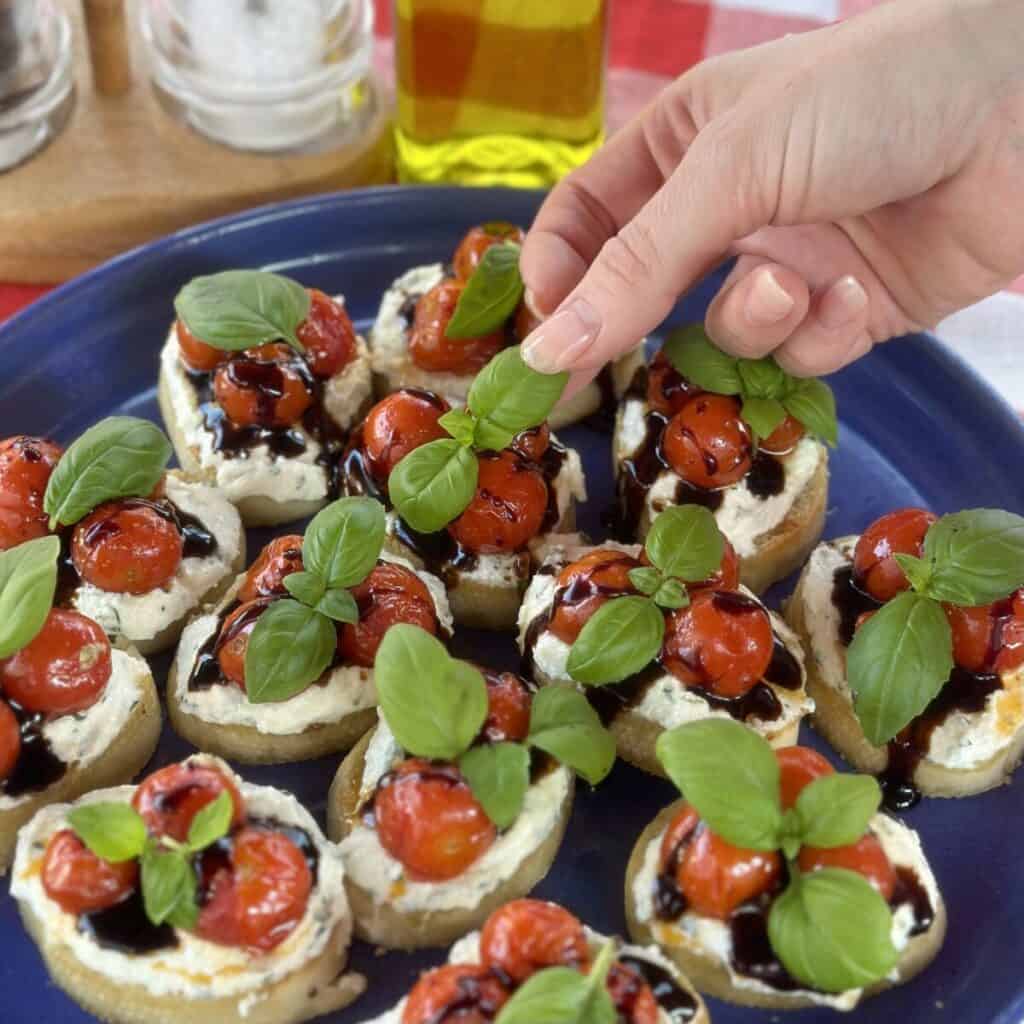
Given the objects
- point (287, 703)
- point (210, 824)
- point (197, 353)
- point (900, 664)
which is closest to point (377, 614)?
point (287, 703)

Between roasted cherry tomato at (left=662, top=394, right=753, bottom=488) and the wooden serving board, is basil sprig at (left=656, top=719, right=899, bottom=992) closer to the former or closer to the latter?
roasted cherry tomato at (left=662, top=394, right=753, bottom=488)

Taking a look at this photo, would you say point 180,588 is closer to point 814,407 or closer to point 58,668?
point 58,668

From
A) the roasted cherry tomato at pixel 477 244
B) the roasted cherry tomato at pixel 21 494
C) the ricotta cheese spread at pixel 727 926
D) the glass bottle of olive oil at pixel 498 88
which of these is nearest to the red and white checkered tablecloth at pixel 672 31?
the glass bottle of olive oil at pixel 498 88

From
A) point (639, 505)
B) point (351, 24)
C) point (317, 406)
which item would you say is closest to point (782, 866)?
point (639, 505)

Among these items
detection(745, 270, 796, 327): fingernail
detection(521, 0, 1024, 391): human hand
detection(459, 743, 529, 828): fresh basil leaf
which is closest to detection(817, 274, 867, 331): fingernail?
detection(521, 0, 1024, 391): human hand

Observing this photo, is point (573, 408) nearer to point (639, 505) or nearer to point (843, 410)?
point (639, 505)

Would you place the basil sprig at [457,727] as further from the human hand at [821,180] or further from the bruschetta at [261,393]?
the bruschetta at [261,393]
